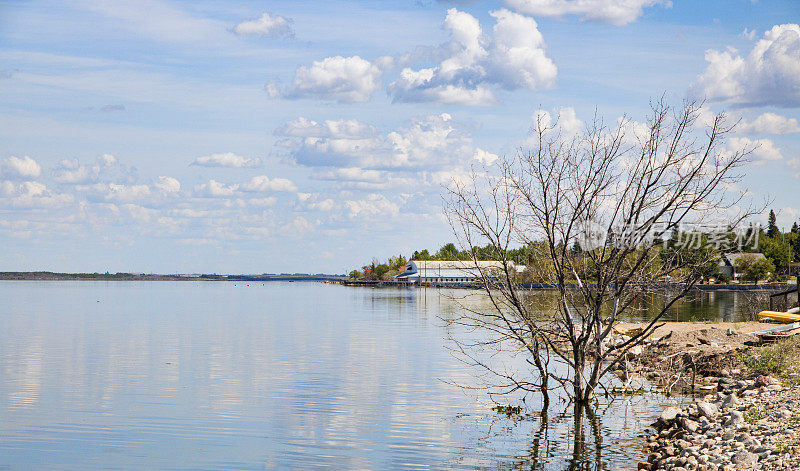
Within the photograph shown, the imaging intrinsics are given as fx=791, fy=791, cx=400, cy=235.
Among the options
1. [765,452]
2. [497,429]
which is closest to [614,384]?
[497,429]

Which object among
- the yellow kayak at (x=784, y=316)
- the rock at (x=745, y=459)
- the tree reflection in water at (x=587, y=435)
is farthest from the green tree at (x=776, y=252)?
the rock at (x=745, y=459)

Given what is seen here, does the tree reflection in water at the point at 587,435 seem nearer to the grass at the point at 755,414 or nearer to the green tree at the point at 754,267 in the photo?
the grass at the point at 755,414

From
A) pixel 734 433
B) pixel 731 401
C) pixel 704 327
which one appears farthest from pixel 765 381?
pixel 704 327

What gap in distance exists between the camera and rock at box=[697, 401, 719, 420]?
1966 cm

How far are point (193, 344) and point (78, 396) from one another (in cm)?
1901

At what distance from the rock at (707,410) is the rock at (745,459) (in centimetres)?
450

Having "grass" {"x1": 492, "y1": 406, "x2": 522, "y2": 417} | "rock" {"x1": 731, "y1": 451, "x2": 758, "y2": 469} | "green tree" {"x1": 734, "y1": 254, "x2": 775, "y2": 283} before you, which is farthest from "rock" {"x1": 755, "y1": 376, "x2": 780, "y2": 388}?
"green tree" {"x1": 734, "y1": 254, "x2": 775, "y2": 283}

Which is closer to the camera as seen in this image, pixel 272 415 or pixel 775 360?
pixel 272 415

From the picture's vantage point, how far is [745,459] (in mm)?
14836

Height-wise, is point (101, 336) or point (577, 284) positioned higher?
point (577, 284)

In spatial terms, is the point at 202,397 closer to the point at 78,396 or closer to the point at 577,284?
the point at 78,396

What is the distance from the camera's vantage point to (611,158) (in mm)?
20938

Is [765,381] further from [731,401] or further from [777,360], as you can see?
[777,360]

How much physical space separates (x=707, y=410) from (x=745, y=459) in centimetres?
508
